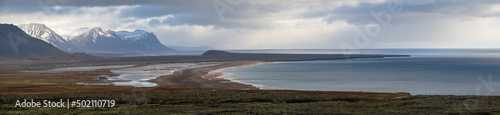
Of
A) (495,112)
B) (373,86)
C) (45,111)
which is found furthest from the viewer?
(373,86)

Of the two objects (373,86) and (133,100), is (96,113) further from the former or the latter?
(373,86)

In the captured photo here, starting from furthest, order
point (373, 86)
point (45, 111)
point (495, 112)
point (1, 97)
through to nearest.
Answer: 1. point (373, 86)
2. point (1, 97)
3. point (45, 111)
4. point (495, 112)

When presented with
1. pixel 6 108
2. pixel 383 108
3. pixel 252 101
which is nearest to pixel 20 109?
pixel 6 108

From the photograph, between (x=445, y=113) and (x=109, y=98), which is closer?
(x=445, y=113)

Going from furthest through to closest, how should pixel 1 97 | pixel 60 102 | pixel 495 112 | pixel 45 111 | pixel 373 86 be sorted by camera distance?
1. pixel 373 86
2. pixel 1 97
3. pixel 60 102
4. pixel 45 111
5. pixel 495 112

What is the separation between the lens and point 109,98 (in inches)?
2174

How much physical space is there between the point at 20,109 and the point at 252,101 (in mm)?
27320

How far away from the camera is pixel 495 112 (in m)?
40.6

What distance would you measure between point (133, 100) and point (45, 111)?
39.4 feet

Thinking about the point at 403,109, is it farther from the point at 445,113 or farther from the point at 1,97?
the point at 1,97

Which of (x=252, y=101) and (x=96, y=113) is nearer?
(x=96, y=113)

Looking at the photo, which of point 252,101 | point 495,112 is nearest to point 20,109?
point 252,101

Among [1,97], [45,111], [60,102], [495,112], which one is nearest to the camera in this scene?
[495,112]

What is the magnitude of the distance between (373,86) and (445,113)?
5337 centimetres
